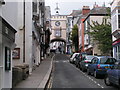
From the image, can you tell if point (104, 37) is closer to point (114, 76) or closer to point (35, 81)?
point (35, 81)

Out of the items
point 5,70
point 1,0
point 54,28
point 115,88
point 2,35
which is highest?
point 54,28

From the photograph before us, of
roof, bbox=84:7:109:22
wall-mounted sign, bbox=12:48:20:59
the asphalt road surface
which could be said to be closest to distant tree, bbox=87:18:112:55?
roof, bbox=84:7:109:22

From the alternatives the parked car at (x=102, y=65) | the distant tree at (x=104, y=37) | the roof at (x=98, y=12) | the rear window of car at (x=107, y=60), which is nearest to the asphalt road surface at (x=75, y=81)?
the parked car at (x=102, y=65)

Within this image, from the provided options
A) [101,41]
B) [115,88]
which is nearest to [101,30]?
[101,41]

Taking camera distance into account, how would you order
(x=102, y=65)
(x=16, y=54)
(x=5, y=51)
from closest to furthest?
1. (x=5, y=51)
2. (x=102, y=65)
3. (x=16, y=54)

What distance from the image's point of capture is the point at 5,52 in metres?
10.5

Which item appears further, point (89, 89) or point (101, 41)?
point (101, 41)

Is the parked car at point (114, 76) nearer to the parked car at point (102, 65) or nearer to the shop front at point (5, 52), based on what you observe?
the parked car at point (102, 65)

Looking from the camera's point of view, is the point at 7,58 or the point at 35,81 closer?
the point at 7,58

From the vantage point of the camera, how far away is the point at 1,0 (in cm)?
1018

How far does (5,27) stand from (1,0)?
3.57 feet

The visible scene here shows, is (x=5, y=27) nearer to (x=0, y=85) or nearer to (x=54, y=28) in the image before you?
(x=0, y=85)

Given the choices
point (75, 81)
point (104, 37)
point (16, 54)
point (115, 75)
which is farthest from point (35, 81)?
point (104, 37)

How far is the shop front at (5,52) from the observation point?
32.0ft
